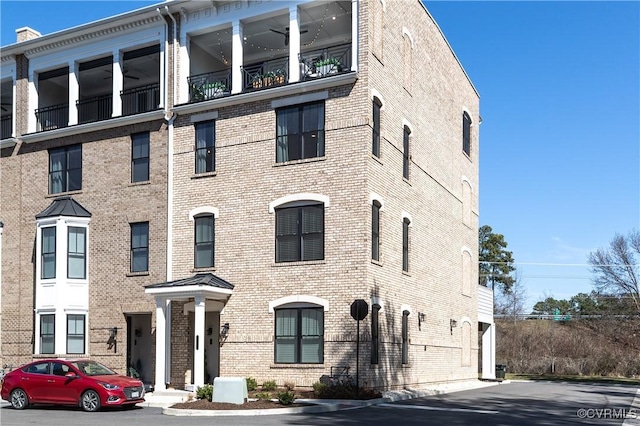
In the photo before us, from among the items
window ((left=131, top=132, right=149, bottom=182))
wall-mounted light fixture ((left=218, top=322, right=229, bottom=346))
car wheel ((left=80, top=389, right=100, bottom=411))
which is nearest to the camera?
car wheel ((left=80, top=389, right=100, bottom=411))

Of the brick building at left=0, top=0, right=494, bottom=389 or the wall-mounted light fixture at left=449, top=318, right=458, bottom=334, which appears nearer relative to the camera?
the brick building at left=0, top=0, right=494, bottom=389

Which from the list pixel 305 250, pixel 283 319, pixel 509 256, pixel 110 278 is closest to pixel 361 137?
pixel 305 250

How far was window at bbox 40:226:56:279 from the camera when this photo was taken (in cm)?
2881

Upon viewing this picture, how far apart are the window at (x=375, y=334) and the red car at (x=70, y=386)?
745cm

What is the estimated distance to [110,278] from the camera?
28406 mm

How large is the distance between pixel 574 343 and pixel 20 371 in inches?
1776

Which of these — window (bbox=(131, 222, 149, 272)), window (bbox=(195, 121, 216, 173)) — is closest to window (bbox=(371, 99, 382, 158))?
window (bbox=(195, 121, 216, 173))

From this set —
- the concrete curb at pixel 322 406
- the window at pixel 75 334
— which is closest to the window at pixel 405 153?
the concrete curb at pixel 322 406

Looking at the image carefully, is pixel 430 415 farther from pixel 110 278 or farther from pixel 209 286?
pixel 110 278

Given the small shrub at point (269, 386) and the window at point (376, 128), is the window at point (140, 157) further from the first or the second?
the small shrub at point (269, 386)

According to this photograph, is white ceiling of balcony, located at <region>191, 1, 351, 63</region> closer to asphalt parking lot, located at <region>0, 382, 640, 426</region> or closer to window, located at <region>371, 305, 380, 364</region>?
window, located at <region>371, 305, 380, 364</region>

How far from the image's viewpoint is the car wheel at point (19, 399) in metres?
21.3

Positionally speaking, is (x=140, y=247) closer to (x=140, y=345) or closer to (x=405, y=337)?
(x=140, y=345)

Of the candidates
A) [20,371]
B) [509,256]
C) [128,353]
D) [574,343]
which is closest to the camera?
[20,371]
